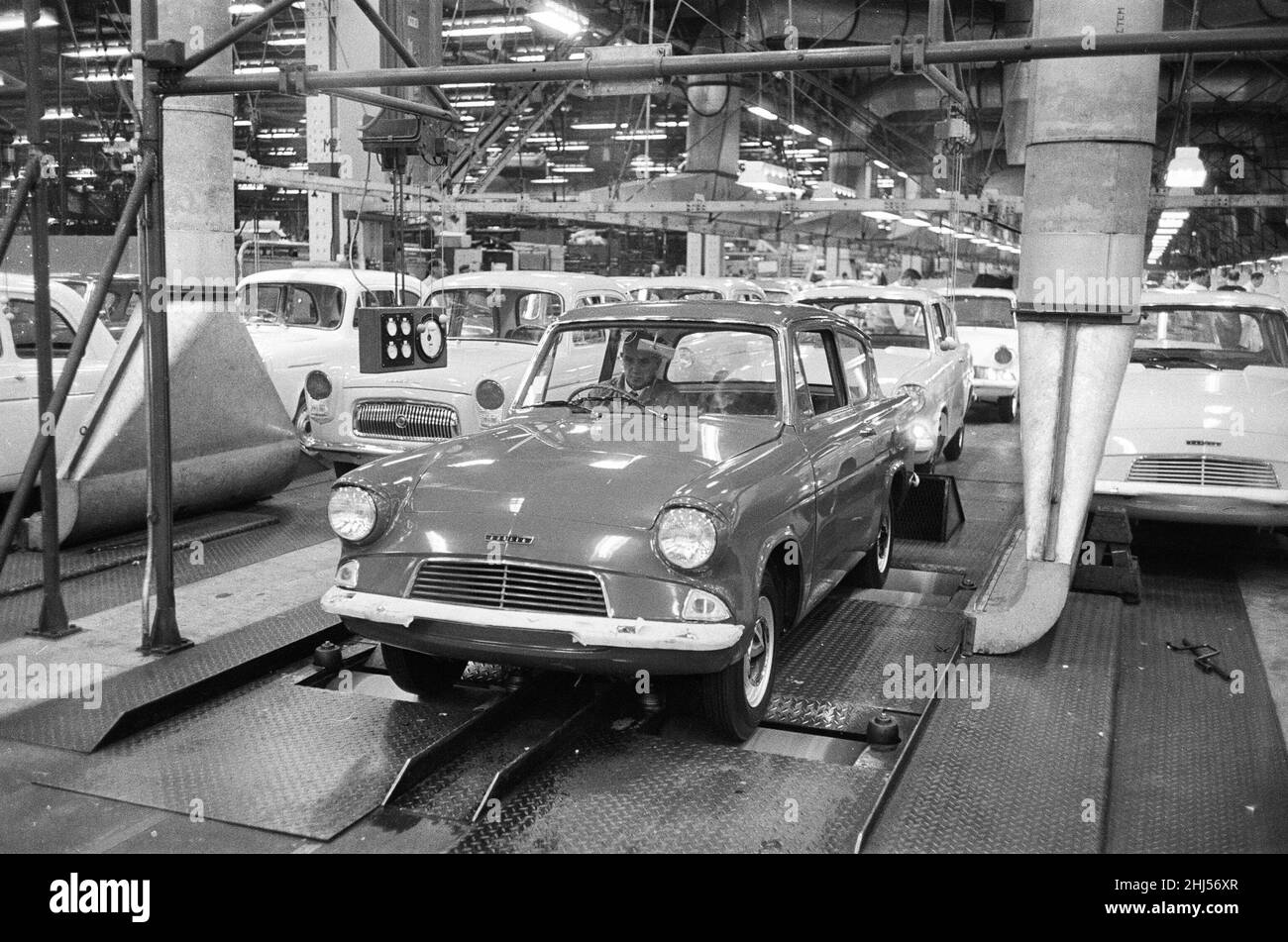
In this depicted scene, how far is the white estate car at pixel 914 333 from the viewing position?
973cm

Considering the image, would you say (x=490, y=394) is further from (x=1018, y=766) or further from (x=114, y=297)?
(x=114, y=297)

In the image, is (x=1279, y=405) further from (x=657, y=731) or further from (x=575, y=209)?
(x=575, y=209)

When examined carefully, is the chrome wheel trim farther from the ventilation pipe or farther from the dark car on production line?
the ventilation pipe

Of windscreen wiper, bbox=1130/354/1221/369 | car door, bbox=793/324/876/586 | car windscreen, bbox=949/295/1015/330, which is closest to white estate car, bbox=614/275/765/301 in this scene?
car windscreen, bbox=949/295/1015/330

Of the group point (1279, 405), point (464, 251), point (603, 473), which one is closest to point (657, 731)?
point (603, 473)

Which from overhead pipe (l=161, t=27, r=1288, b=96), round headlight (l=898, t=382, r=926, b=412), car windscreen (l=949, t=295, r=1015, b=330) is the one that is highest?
overhead pipe (l=161, t=27, r=1288, b=96)

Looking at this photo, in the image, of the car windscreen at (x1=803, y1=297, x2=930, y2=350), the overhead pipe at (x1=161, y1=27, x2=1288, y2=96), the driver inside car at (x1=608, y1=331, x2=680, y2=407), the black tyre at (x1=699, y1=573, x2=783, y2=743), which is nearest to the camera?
the overhead pipe at (x1=161, y1=27, x2=1288, y2=96)

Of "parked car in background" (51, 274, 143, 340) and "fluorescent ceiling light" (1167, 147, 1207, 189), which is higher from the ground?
"fluorescent ceiling light" (1167, 147, 1207, 189)

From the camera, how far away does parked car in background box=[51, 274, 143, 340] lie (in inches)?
353

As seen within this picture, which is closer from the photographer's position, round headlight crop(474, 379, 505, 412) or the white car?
round headlight crop(474, 379, 505, 412)

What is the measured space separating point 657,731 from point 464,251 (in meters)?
12.3

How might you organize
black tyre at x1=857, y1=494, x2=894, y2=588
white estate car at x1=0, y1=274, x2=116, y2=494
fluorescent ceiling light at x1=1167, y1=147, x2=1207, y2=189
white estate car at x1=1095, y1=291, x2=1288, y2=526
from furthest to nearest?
1. fluorescent ceiling light at x1=1167, y1=147, x2=1207, y2=189
2. white estate car at x1=0, y1=274, x2=116, y2=494
3. white estate car at x1=1095, y1=291, x2=1288, y2=526
4. black tyre at x1=857, y1=494, x2=894, y2=588

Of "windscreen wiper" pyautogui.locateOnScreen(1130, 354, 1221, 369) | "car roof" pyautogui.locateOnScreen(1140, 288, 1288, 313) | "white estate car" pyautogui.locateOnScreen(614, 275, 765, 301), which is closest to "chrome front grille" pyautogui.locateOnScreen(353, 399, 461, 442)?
"white estate car" pyautogui.locateOnScreen(614, 275, 765, 301)

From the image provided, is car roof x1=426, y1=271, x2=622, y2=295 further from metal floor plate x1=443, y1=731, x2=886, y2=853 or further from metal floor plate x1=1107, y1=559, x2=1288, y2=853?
metal floor plate x1=443, y1=731, x2=886, y2=853
